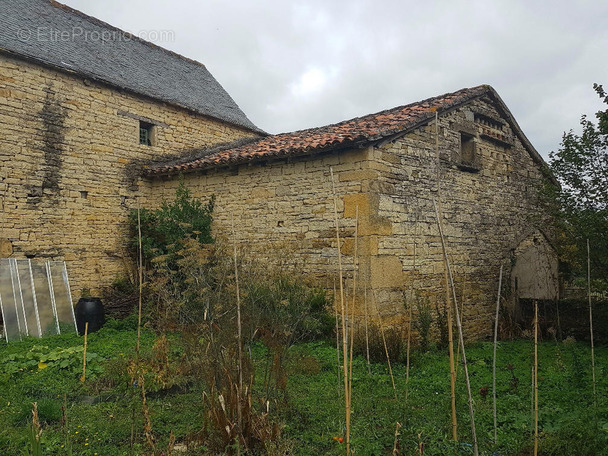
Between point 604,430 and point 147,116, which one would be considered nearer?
point 604,430

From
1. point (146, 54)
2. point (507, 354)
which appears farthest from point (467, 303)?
point (146, 54)

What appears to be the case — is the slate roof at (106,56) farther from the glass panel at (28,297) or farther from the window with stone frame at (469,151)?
the window with stone frame at (469,151)

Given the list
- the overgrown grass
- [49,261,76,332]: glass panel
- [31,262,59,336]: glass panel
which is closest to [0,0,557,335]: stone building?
[49,261,76,332]: glass panel

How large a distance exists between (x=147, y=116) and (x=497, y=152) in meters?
7.72

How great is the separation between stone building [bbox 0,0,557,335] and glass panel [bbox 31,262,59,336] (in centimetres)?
42

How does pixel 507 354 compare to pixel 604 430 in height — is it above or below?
below

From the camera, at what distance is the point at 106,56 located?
440 inches

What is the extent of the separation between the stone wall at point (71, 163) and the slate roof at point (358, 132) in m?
0.86

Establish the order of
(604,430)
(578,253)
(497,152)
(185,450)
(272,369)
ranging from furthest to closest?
(497,152), (578,253), (272,369), (185,450), (604,430)

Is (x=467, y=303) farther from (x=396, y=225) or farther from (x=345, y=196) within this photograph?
(x=345, y=196)

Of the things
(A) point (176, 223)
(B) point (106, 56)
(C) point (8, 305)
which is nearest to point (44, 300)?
(C) point (8, 305)

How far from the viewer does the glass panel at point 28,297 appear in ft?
25.8

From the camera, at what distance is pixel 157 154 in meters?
10.9

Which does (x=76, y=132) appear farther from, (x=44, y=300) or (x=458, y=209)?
(x=458, y=209)
